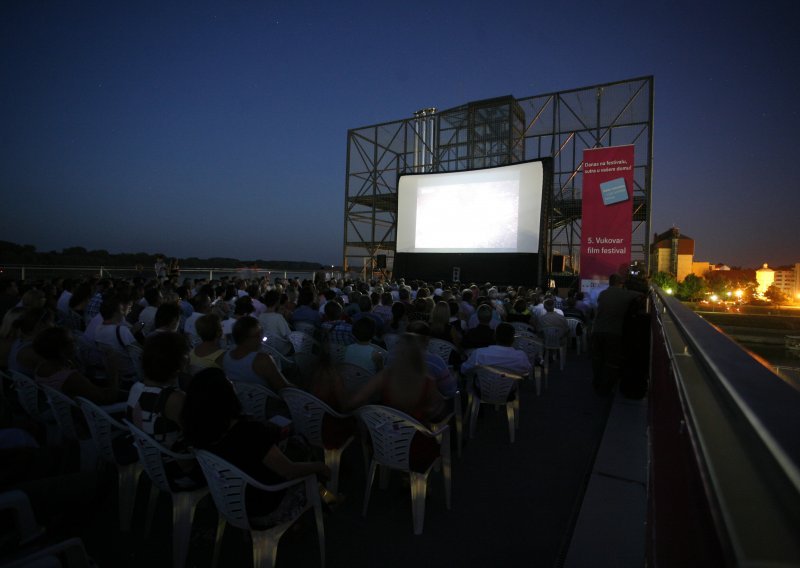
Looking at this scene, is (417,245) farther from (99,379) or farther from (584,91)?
(99,379)

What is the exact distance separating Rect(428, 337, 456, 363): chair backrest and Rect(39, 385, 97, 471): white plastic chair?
274cm

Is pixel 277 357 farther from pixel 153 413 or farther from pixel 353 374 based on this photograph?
pixel 153 413

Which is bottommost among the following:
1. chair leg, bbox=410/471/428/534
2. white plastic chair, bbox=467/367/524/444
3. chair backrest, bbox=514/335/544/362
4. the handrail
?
chair leg, bbox=410/471/428/534

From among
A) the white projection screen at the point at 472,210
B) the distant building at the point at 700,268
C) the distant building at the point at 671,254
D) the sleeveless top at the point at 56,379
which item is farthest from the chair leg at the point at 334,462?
the distant building at the point at 700,268

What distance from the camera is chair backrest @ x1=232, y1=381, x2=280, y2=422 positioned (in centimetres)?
293

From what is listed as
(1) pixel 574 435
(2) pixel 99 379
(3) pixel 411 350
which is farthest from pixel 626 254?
(2) pixel 99 379

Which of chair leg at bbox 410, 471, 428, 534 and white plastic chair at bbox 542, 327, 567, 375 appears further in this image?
white plastic chair at bbox 542, 327, 567, 375

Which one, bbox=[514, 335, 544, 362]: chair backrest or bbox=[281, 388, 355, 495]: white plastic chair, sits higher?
bbox=[514, 335, 544, 362]: chair backrest

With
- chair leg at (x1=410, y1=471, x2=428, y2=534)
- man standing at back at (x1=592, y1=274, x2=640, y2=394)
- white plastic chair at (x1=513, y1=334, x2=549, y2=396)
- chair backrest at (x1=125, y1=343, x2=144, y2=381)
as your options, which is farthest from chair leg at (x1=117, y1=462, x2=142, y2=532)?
man standing at back at (x1=592, y1=274, x2=640, y2=394)

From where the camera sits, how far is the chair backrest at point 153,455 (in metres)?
2.01

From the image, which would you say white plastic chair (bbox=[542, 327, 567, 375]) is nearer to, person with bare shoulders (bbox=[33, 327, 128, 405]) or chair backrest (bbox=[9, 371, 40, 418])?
person with bare shoulders (bbox=[33, 327, 128, 405])

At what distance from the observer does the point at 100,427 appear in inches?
92.2

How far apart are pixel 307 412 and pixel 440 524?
1.08 m

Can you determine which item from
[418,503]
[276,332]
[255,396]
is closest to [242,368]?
[255,396]
